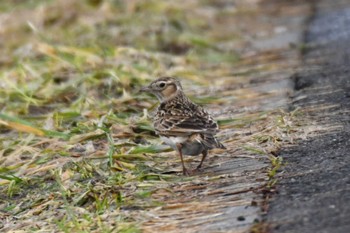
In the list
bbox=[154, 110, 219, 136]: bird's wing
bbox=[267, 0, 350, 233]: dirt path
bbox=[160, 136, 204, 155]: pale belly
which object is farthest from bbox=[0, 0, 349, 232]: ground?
bbox=[154, 110, 219, 136]: bird's wing

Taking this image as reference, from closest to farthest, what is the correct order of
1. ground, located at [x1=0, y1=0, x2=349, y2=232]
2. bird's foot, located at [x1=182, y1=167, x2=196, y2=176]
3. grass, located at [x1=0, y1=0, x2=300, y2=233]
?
ground, located at [x1=0, y1=0, x2=349, y2=232] → grass, located at [x1=0, y1=0, x2=300, y2=233] → bird's foot, located at [x1=182, y1=167, x2=196, y2=176]

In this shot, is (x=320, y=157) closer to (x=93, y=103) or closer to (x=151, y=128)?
(x=151, y=128)

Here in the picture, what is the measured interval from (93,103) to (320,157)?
355 centimetres

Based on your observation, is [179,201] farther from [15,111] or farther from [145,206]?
[15,111]

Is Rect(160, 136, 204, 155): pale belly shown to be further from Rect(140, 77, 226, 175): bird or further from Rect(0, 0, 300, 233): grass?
Rect(0, 0, 300, 233): grass

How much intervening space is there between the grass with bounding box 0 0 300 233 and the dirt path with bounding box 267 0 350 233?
0.29 metres

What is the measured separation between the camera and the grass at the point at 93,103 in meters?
7.00

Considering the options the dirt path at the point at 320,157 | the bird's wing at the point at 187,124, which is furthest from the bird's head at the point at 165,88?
the dirt path at the point at 320,157

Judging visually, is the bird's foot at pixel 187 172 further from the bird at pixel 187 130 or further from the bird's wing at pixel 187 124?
the bird's wing at pixel 187 124

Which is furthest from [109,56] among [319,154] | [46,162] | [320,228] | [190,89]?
[320,228]

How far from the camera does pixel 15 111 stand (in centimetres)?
1032

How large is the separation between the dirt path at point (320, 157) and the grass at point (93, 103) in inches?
11.2

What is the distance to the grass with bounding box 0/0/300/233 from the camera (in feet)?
23.0

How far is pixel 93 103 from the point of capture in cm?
1018
